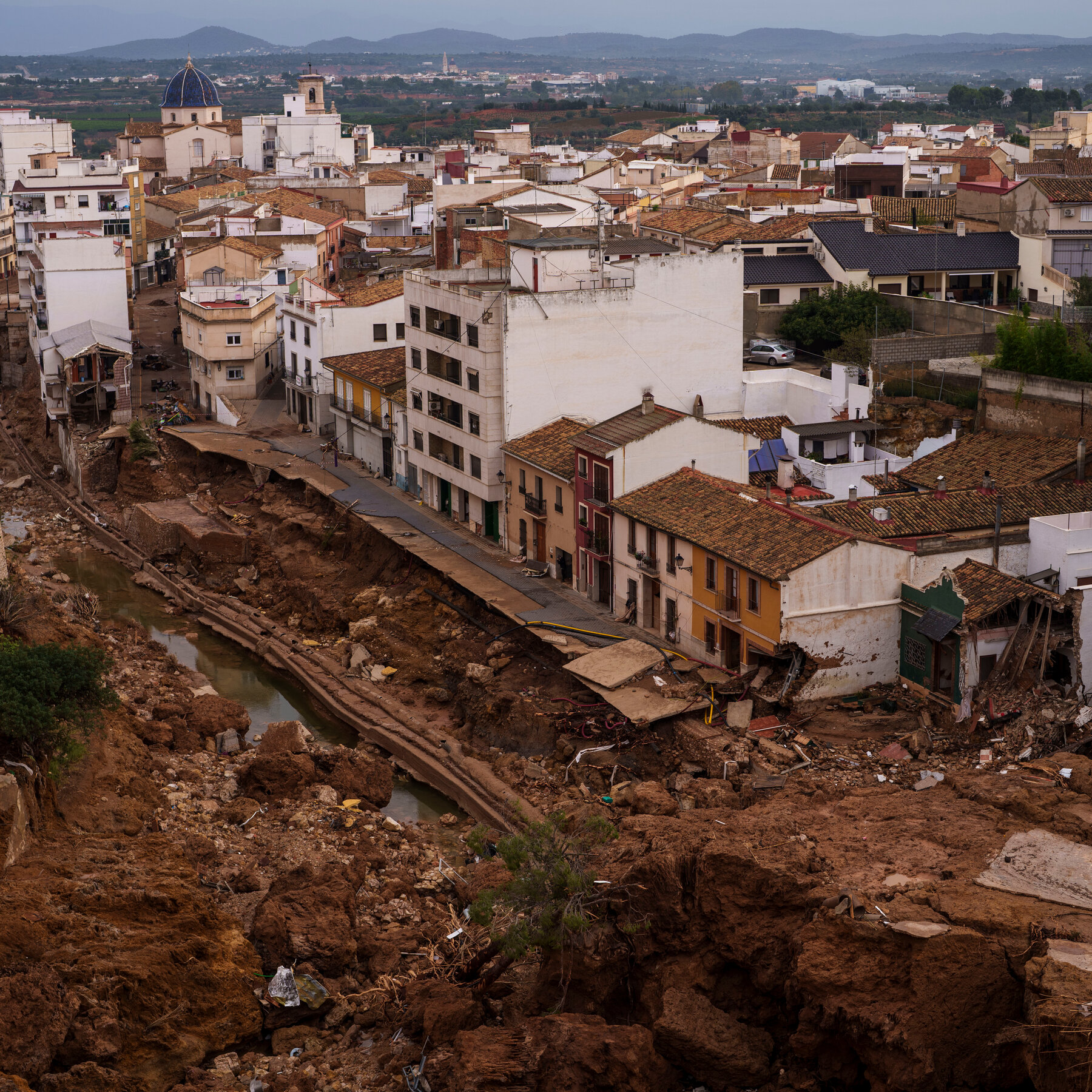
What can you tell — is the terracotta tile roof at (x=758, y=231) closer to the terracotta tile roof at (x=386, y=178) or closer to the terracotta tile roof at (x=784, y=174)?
the terracotta tile roof at (x=386, y=178)

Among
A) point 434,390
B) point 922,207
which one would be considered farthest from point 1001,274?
point 434,390

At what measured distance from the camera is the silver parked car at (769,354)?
55562 mm

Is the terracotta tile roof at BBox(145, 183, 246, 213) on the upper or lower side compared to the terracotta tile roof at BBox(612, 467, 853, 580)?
upper

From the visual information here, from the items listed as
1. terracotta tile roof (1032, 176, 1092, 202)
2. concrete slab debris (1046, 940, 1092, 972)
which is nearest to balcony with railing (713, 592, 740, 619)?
concrete slab debris (1046, 940, 1092, 972)

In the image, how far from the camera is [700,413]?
45281mm

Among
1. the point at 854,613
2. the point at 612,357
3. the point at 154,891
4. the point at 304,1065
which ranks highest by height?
the point at 612,357

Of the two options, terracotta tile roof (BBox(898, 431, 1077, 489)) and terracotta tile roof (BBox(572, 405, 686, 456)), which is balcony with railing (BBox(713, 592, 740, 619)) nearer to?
terracotta tile roof (BBox(572, 405, 686, 456))

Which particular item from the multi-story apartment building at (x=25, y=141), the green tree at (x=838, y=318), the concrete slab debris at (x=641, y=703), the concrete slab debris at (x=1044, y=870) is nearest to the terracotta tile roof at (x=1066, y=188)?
the green tree at (x=838, y=318)

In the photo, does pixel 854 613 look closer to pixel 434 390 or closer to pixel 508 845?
pixel 508 845

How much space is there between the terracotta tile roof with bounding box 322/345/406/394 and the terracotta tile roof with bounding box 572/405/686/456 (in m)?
12.6

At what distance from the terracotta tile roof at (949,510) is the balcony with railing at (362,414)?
18.3m

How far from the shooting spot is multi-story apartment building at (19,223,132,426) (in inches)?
2406

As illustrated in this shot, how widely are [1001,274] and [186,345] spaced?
3106cm

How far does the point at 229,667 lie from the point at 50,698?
37.7 ft
